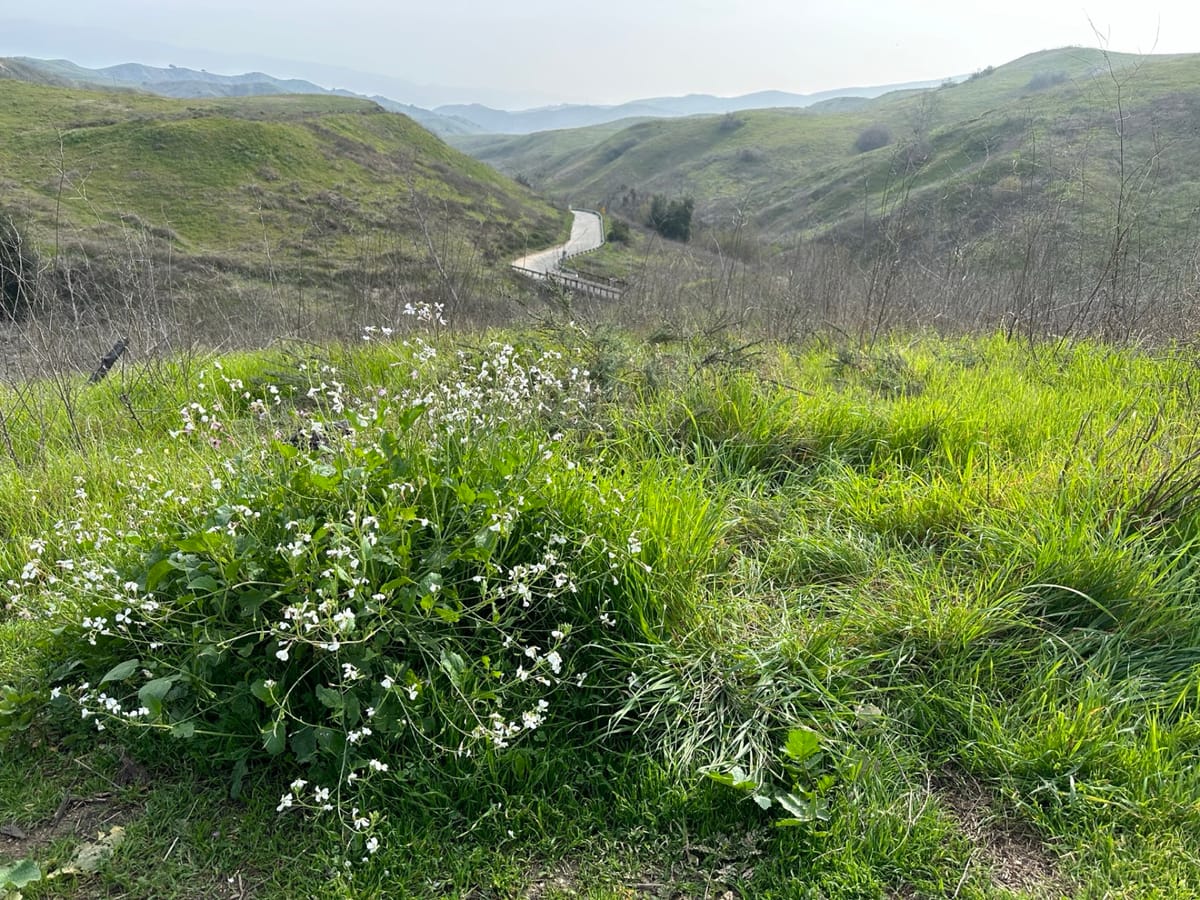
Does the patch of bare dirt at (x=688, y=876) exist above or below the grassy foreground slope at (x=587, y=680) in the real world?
below

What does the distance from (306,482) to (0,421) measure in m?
3.18

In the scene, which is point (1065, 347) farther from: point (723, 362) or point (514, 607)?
point (514, 607)

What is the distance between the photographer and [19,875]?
1657 mm

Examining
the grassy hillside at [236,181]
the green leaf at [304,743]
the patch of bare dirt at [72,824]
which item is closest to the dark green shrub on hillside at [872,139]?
the grassy hillside at [236,181]

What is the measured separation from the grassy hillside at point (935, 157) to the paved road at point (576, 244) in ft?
16.7

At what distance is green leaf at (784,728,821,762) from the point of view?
1.91m

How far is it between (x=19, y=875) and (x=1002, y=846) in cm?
273

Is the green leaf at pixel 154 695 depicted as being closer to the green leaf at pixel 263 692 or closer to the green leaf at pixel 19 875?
the green leaf at pixel 263 692

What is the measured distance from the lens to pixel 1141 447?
3.12 meters

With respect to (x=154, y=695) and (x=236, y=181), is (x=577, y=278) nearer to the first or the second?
(x=154, y=695)

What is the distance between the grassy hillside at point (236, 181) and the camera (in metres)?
35.8

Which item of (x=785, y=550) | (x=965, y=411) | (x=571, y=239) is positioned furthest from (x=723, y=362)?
(x=571, y=239)

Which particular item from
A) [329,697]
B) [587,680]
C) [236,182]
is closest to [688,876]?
[587,680]

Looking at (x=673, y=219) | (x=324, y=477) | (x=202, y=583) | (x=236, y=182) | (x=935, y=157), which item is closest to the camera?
(x=202, y=583)
